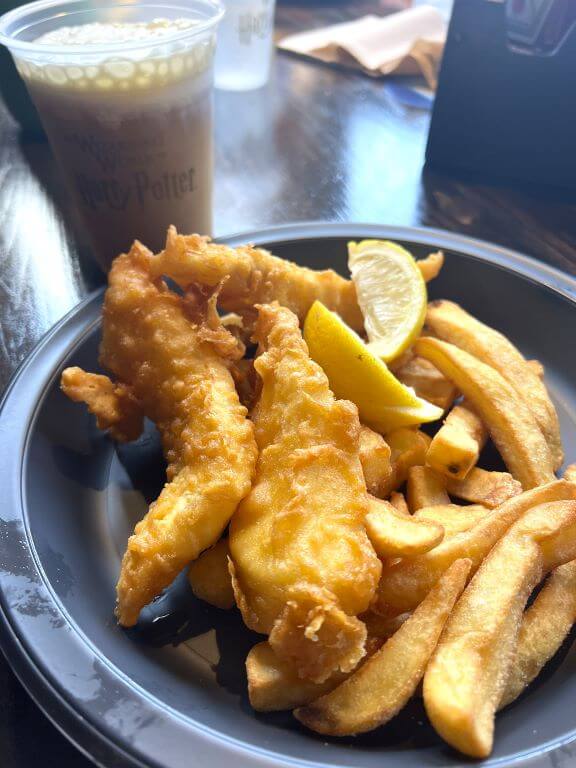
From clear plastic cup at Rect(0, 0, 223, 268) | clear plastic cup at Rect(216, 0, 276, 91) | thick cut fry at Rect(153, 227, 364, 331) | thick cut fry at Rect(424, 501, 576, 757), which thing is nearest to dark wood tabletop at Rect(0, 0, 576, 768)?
clear plastic cup at Rect(216, 0, 276, 91)

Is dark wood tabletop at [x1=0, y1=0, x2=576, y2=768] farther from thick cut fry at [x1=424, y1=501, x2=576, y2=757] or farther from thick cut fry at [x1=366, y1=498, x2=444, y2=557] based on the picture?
thick cut fry at [x1=424, y1=501, x2=576, y2=757]

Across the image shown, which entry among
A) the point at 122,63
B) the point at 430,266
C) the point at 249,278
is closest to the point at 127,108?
the point at 122,63

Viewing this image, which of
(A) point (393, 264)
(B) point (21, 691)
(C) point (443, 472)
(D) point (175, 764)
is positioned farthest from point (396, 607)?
(A) point (393, 264)

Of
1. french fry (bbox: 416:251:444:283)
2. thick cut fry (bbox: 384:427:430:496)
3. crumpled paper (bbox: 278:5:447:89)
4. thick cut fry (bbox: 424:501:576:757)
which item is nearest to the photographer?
thick cut fry (bbox: 424:501:576:757)

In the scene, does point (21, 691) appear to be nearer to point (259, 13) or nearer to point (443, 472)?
point (443, 472)

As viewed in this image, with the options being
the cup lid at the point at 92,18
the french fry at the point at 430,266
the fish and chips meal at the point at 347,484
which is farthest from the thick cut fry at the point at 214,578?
the cup lid at the point at 92,18

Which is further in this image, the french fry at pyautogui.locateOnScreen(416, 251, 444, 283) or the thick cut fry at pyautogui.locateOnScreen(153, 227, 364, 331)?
the french fry at pyautogui.locateOnScreen(416, 251, 444, 283)

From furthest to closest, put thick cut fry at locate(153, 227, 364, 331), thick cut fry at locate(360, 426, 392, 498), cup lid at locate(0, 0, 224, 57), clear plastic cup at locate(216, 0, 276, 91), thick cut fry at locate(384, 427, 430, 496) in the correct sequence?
1. clear plastic cup at locate(216, 0, 276, 91)
2. cup lid at locate(0, 0, 224, 57)
3. thick cut fry at locate(153, 227, 364, 331)
4. thick cut fry at locate(384, 427, 430, 496)
5. thick cut fry at locate(360, 426, 392, 498)
